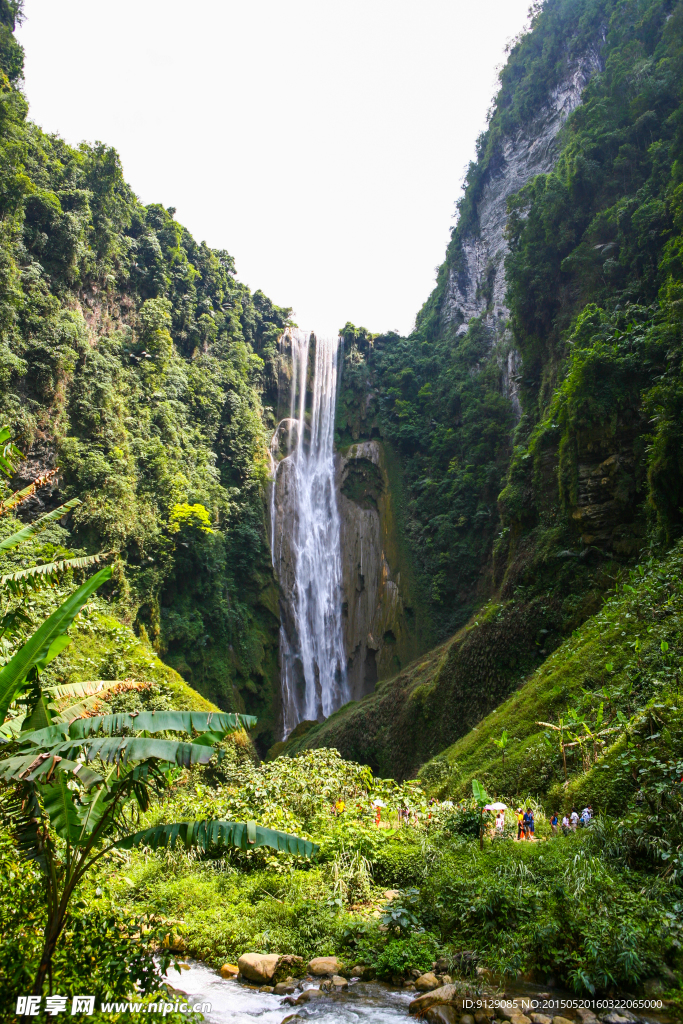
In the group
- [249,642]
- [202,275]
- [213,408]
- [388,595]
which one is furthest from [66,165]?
[388,595]

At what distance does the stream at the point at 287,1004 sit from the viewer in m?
4.41

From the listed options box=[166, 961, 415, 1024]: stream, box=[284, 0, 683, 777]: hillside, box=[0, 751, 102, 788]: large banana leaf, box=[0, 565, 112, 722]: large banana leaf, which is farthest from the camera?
box=[284, 0, 683, 777]: hillside

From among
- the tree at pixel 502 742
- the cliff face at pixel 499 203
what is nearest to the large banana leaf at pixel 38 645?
the tree at pixel 502 742

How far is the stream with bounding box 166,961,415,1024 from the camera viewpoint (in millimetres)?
4410

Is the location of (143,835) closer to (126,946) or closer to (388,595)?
(126,946)

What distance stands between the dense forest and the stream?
8 centimetres

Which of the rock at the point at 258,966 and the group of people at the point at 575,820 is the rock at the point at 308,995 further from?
the group of people at the point at 575,820

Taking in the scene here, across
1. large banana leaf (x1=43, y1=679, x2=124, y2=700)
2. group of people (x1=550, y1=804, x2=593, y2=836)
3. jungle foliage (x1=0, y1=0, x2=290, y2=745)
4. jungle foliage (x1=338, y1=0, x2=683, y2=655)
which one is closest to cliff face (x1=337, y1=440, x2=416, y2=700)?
jungle foliage (x1=338, y1=0, x2=683, y2=655)

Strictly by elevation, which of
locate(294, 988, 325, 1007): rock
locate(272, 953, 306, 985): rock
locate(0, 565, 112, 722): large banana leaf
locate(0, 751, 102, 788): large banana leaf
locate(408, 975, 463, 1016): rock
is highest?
locate(0, 565, 112, 722): large banana leaf

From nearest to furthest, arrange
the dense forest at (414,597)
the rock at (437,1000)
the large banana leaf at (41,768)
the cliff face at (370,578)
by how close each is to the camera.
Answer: the large banana leaf at (41,768) < the dense forest at (414,597) < the rock at (437,1000) < the cliff face at (370,578)

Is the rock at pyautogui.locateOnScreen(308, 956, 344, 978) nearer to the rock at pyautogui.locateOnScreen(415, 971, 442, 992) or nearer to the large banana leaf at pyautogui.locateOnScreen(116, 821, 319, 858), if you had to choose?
the rock at pyautogui.locateOnScreen(415, 971, 442, 992)

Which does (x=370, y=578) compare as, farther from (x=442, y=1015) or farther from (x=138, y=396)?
(x=442, y=1015)

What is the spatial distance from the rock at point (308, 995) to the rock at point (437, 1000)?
0.90m

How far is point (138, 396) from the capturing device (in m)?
22.9
